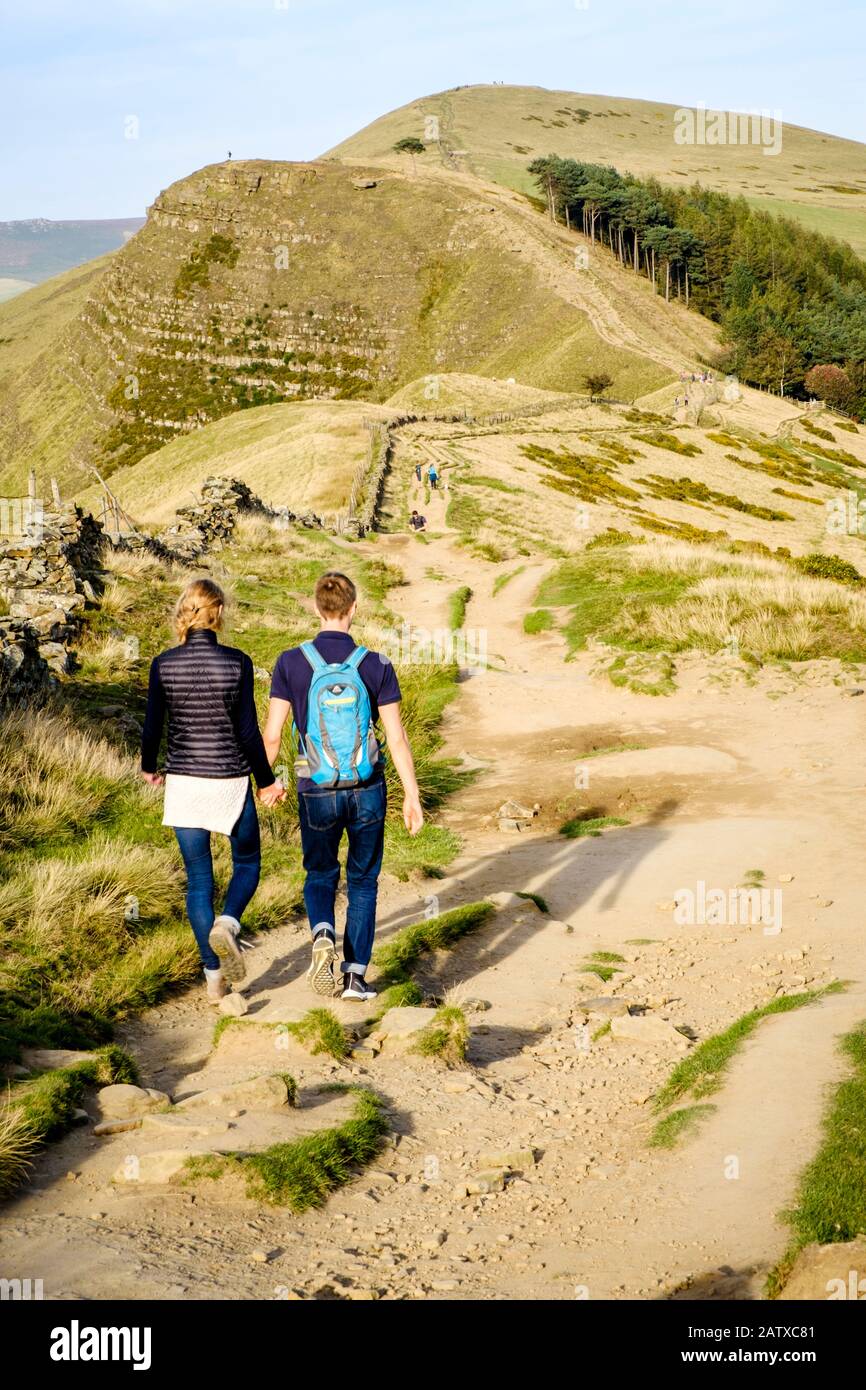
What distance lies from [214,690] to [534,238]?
156 meters

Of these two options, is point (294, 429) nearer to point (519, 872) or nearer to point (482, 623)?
point (482, 623)

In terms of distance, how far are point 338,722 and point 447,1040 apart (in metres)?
1.87

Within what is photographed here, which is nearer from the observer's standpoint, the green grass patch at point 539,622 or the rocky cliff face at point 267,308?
the green grass patch at point 539,622

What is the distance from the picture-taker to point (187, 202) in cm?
16888

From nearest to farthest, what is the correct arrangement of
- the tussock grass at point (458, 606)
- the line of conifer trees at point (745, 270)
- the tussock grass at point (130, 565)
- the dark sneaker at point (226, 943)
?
1. the dark sneaker at point (226, 943)
2. the tussock grass at point (130, 565)
3. the tussock grass at point (458, 606)
4. the line of conifer trees at point (745, 270)

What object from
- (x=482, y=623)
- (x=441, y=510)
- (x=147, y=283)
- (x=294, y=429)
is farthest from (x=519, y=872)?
(x=147, y=283)

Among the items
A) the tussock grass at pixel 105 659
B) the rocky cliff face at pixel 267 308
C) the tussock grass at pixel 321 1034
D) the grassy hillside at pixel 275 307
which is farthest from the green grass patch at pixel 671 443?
the rocky cliff face at pixel 267 308

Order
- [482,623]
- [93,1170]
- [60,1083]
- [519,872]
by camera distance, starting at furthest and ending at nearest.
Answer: [482,623], [519,872], [60,1083], [93,1170]

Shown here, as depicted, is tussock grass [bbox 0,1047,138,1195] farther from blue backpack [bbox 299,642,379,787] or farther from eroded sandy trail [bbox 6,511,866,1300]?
blue backpack [bbox 299,642,379,787]

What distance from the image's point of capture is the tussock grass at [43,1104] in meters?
4.76

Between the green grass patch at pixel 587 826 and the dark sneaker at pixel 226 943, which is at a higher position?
the dark sneaker at pixel 226 943

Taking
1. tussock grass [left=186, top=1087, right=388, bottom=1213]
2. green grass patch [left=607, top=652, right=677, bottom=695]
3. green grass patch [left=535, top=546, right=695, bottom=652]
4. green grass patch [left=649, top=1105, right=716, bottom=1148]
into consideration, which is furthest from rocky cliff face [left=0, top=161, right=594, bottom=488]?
tussock grass [left=186, top=1087, right=388, bottom=1213]

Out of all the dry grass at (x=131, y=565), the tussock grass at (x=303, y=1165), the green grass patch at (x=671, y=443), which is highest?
the green grass patch at (x=671, y=443)

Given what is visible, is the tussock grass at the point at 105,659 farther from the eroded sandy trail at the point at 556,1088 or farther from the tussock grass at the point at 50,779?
the eroded sandy trail at the point at 556,1088
